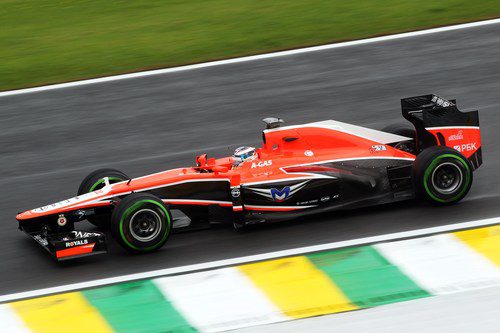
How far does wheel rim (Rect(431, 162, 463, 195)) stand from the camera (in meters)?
9.80

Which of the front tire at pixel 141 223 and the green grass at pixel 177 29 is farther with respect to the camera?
the green grass at pixel 177 29

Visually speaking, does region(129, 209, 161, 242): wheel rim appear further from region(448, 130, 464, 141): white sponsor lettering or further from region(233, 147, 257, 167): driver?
region(448, 130, 464, 141): white sponsor lettering

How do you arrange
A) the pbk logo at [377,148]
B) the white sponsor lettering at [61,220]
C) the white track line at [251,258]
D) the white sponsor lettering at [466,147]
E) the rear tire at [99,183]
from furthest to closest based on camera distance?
the white sponsor lettering at [466,147]
the rear tire at [99,183]
the pbk logo at [377,148]
the white sponsor lettering at [61,220]
the white track line at [251,258]

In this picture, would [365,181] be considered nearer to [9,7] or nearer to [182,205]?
[182,205]

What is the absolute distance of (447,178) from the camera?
9922 millimetres

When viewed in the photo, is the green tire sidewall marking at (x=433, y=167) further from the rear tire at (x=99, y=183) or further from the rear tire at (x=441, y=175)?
the rear tire at (x=99, y=183)

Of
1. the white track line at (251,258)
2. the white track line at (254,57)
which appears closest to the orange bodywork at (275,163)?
the white track line at (251,258)

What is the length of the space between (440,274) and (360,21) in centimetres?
948

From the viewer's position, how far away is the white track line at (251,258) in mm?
9000

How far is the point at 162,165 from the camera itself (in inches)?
479

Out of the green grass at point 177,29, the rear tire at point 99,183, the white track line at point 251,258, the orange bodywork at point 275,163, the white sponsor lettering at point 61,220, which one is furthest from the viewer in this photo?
the green grass at point 177,29

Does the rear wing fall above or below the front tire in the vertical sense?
above

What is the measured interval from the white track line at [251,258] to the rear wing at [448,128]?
2.91 ft

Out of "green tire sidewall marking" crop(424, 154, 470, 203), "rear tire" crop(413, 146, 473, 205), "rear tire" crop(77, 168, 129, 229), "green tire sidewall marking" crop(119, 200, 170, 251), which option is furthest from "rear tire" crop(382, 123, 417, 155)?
"rear tire" crop(77, 168, 129, 229)
